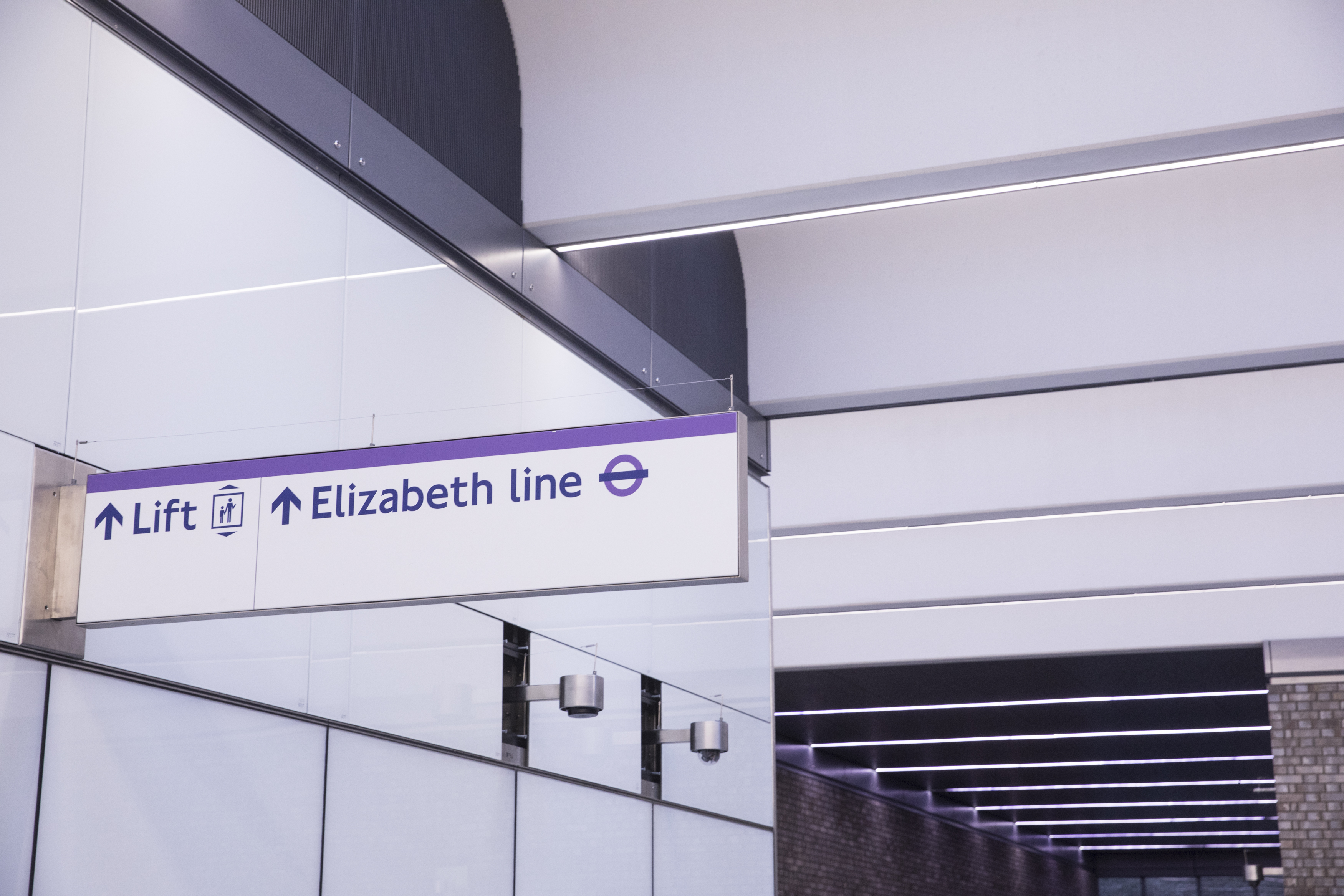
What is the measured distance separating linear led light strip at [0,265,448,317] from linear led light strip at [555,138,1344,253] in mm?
1428

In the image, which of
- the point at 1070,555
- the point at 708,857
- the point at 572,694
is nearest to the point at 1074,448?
the point at 1070,555

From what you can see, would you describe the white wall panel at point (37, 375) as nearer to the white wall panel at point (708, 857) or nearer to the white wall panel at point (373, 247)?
the white wall panel at point (373, 247)

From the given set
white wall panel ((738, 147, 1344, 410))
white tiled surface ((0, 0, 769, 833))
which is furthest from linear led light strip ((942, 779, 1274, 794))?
white tiled surface ((0, 0, 769, 833))

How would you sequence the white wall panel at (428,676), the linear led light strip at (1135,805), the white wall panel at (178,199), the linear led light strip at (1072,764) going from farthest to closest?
the linear led light strip at (1135,805) → the linear led light strip at (1072,764) → the white wall panel at (428,676) → the white wall panel at (178,199)

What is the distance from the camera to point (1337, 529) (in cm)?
1230

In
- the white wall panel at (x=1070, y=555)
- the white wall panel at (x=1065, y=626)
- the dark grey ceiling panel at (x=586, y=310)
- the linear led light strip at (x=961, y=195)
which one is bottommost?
the white wall panel at (x=1065, y=626)

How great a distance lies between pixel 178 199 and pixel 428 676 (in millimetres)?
2279

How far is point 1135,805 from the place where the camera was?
2612 centimetres

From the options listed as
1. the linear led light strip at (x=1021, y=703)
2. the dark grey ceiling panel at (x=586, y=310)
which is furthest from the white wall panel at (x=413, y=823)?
the linear led light strip at (x=1021, y=703)

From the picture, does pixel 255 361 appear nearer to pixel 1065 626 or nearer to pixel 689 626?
pixel 689 626

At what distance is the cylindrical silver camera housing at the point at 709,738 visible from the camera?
8883mm

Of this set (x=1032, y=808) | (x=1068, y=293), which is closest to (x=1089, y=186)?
(x=1068, y=293)

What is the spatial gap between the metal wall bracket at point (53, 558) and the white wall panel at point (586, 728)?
3105 mm

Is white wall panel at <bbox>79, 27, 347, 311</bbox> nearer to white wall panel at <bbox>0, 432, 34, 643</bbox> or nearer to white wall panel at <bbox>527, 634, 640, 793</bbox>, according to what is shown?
white wall panel at <bbox>0, 432, 34, 643</bbox>
